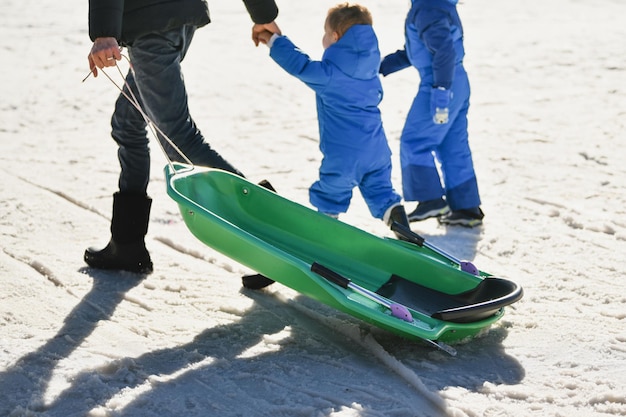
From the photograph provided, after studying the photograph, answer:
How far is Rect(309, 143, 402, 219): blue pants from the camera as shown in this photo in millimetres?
4672

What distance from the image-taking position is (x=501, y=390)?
10.7ft

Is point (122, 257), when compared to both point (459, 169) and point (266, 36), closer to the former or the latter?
point (266, 36)

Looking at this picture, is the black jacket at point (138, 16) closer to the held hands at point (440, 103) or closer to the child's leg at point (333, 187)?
the child's leg at point (333, 187)

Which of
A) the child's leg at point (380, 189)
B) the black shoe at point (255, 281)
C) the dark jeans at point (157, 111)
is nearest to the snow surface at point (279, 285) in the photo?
the black shoe at point (255, 281)

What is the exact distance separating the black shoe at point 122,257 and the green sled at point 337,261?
52cm

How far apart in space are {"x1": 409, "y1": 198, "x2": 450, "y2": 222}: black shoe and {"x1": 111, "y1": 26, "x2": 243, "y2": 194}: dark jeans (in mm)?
1336

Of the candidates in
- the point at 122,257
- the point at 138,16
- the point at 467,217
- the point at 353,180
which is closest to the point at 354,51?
the point at 353,180

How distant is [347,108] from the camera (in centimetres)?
461

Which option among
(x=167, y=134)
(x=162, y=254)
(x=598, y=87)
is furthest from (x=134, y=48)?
(x=598, y=87)

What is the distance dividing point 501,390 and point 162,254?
1975 mm

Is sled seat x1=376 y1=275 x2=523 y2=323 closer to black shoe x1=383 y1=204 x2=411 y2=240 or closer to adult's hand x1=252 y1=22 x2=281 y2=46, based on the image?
black shoe x1=383 y1=204 x2=411 y2=240

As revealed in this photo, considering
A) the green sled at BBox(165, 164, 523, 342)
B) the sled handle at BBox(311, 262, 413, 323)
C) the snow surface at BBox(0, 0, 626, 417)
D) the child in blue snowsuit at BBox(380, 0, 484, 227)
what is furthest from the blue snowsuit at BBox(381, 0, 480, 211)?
the sled handle at BBox(311, 262, 413, 323)

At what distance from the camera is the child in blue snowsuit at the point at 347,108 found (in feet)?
14.8

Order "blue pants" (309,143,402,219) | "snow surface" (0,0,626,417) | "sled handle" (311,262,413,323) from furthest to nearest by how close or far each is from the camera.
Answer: "blue pants" (309,143,402,219) → "sled handle" (311,262,413,323) → "snow surface" (0,0,626,417)
